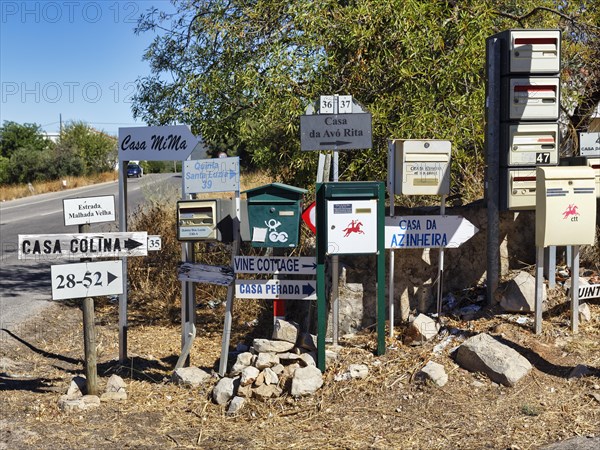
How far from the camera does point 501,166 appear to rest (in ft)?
22.9

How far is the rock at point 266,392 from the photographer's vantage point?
18.4ft

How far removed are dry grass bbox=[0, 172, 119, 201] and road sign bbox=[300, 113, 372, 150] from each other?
29.0m

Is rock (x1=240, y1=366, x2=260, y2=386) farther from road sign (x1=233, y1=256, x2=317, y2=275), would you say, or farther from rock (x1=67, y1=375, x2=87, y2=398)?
rock (x1=67, y1=375, x2=87, y2=398)

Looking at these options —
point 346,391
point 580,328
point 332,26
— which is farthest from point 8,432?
point 332,26

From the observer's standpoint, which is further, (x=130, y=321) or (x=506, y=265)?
(x=130, y=321)

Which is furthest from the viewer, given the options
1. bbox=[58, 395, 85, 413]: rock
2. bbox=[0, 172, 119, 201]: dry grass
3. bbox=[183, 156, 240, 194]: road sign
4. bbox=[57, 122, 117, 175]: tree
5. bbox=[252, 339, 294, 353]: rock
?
bbox=[57, 122, 117, 175]: tree

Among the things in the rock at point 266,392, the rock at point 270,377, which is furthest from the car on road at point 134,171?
the rock at point 266,392

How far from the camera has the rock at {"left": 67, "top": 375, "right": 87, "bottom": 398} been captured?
5918 mm

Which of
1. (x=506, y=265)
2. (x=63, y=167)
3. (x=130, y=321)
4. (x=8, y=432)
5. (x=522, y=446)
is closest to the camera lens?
(x=522, y=446)

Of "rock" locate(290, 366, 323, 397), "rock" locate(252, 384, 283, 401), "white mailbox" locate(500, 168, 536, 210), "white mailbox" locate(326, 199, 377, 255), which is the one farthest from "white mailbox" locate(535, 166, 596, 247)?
"rock" locate(252, 384, 283, 401)

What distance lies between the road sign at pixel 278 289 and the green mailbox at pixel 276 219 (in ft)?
1.13

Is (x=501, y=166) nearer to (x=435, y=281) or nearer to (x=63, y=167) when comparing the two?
(x=435, y=281)

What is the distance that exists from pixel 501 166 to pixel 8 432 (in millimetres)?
4769

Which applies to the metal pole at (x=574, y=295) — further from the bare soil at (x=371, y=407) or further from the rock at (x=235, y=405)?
the rock at (x=235, y=405)
